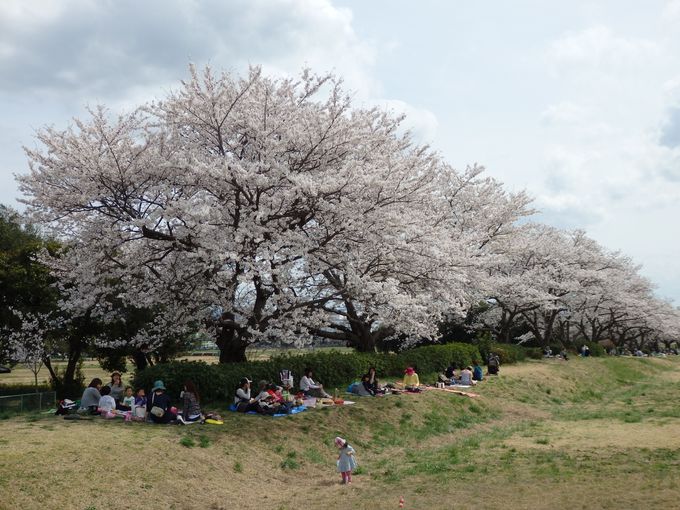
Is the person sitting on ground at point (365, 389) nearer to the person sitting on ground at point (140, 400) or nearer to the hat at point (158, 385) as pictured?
the hat at point (158, 385)

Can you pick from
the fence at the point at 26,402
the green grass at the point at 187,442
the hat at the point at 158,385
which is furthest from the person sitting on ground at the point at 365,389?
the fence at the point at 26,402

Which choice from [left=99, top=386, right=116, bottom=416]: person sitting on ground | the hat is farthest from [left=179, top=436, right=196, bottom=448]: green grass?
[left=99, top=386, right=116, bottom=416]: person sitting on ground

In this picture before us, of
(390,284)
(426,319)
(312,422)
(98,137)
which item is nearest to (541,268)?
(426,319)

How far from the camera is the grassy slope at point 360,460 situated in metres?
8.80

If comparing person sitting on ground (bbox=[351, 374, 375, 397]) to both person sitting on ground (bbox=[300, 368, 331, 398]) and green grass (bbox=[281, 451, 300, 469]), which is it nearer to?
person sitting on ground (bbox=[300, 368, 331, 398])

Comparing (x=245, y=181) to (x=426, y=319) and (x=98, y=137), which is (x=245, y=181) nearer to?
(x=98, y=137)

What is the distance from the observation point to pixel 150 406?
43.1 feet

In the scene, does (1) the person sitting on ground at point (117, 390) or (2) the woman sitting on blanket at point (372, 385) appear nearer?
(1) the person sitting on ground at point (117, 390)

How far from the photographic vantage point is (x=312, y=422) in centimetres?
1459

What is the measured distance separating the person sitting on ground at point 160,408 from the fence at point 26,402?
14.9 ft

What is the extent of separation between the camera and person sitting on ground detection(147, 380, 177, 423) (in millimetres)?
12859

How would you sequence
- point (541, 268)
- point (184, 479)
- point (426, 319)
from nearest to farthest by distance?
point (184, 479) < point (426, 319) < point (541, 268)

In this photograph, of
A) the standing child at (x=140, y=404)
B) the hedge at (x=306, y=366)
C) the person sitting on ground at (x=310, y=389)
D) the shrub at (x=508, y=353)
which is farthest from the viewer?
the shrub at (x=508, y=353)

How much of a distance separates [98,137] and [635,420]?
18.1 metres
